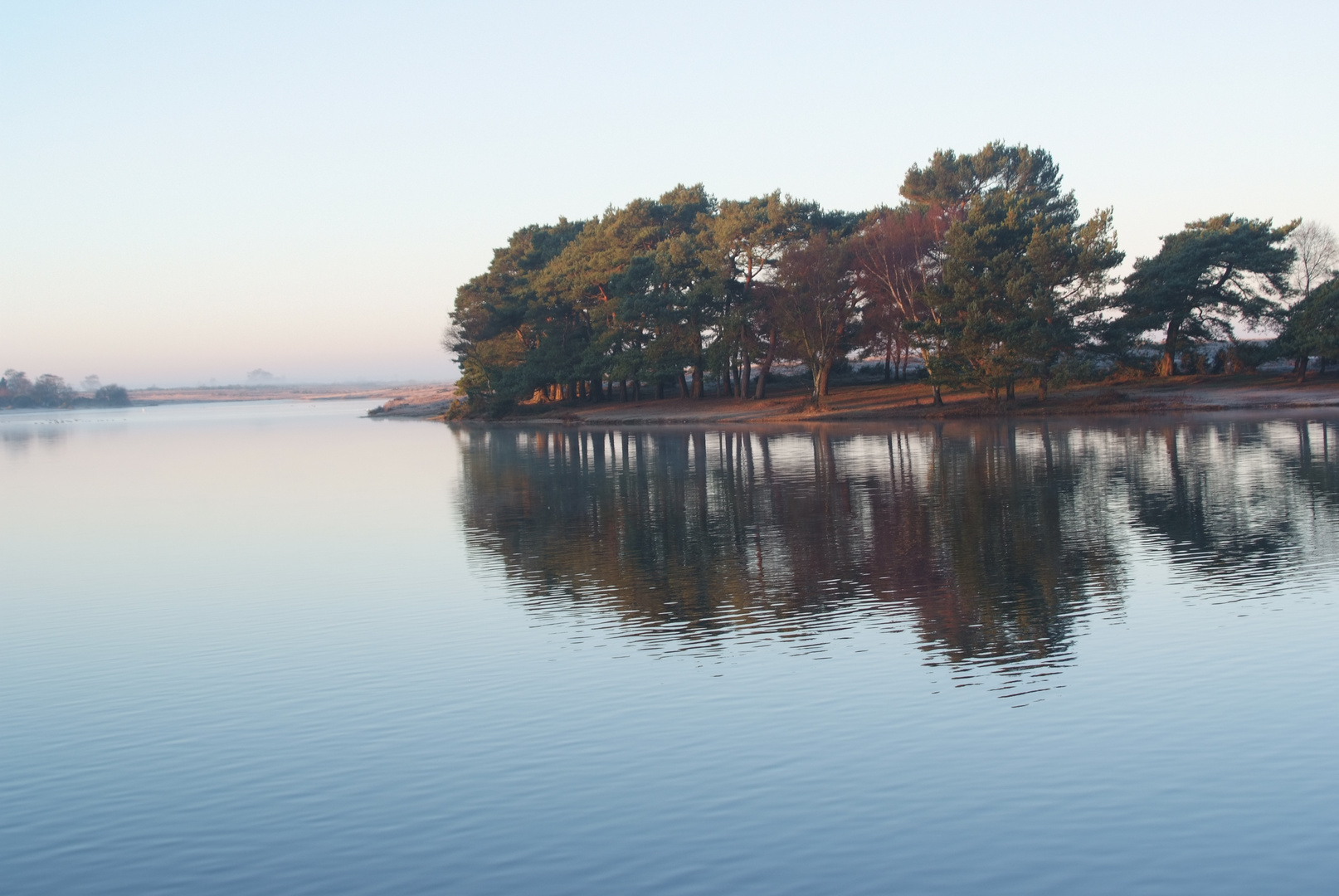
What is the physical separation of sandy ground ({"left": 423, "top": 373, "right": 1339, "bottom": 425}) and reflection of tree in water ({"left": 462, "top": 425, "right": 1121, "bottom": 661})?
66.4ft

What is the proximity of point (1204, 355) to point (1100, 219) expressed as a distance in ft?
46.6

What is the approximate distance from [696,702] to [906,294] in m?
59.3

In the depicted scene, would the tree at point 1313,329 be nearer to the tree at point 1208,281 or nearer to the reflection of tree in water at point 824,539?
the tree at point 1208,281

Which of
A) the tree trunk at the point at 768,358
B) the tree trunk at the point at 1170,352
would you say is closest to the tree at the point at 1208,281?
the tree trunk at the point at 1170,352

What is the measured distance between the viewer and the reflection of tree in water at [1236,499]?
17672 mm

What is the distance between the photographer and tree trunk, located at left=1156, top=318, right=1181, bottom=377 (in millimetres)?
66688

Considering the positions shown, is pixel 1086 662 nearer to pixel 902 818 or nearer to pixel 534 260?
pixel 902 818

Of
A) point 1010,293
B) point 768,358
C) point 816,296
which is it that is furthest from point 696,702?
point 768,358

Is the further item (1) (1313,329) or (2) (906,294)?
(2) (906,294)

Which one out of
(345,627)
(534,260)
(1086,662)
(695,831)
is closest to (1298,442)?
(1086,662)

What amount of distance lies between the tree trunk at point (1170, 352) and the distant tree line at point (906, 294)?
14 cm

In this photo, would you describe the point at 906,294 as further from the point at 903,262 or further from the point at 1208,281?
the point at 1208,281

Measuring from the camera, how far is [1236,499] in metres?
24.4

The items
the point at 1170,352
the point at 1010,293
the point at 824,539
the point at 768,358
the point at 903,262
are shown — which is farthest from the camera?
the point at 768,358
